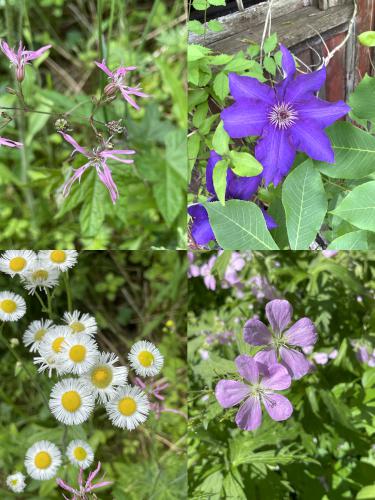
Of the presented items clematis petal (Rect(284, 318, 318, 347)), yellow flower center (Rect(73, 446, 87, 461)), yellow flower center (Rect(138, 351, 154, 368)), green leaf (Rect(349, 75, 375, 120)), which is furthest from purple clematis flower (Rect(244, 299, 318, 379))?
green leaf (Rect(349, 75, 375, 120))

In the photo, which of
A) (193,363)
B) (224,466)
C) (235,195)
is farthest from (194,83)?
(224,466)

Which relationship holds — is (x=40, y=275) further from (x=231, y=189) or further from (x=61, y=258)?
(x=231, y=189)

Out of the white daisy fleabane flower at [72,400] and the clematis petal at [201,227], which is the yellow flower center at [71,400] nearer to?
the white daisy fleabane flower at [72,400]

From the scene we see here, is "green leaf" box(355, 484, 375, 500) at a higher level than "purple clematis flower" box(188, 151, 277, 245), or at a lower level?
lower

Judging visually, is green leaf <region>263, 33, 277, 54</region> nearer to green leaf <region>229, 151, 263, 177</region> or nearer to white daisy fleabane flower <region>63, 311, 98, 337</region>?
green leaf <region>229, 151, 263, 177</region>

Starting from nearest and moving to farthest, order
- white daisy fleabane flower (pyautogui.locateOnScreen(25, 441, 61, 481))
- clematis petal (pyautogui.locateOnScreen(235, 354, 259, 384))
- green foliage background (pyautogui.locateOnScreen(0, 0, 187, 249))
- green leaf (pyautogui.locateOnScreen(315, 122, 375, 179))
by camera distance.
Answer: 1. clematis petal (pyautogui.locateOnScreen(235, 354, 259, 384))
2. white daisy fleabane flower (pyautogui.locateOnScreen(25, 441, 61, 481))
3. green leaf (pyautogui.locateOnScreen(315, 122, 375, 179))
4. green foliage background (pyautogui.locateOnScreen(0, 0, 187, 249))

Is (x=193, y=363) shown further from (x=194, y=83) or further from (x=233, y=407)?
(x=194, y=83)
